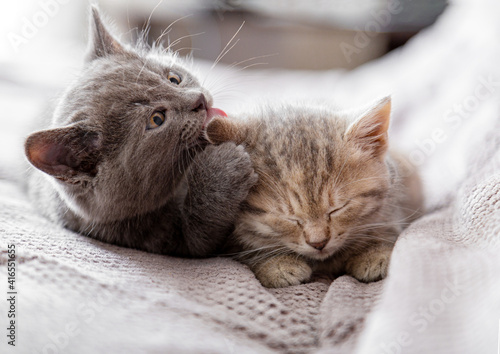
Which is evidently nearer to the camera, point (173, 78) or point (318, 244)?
point (318, 244)

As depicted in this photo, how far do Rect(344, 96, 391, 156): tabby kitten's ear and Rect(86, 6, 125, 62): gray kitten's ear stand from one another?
1.11 meters

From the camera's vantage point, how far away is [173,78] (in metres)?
1.81

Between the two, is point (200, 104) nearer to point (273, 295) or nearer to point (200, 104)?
point (200, 104)

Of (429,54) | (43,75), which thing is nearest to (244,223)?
(429,54)

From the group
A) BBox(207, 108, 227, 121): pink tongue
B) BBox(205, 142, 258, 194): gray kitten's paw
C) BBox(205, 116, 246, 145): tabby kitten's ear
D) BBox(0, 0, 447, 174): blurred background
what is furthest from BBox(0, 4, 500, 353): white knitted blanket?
BBox(0, 0, 447, 174): blurred background

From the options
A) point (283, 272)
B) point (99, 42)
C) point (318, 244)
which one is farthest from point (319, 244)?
point (99, 42)

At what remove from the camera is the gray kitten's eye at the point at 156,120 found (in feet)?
5.16

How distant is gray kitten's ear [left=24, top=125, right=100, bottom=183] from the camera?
1.40 m

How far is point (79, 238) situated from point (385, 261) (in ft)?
3.81

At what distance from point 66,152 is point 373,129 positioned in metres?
1.12

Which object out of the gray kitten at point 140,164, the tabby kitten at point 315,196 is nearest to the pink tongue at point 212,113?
the gray kitten at point 140,164

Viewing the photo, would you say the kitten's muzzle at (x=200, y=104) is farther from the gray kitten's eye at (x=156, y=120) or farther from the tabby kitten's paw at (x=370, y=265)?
the tabby kitten's paw at (x=370, y=265)

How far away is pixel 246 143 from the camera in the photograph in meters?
1.53

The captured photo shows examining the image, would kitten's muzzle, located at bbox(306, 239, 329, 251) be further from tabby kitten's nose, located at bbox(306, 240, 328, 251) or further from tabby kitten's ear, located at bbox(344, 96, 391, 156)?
tabby kitten's ear, located at bbox(344, 96, 391, 156)
